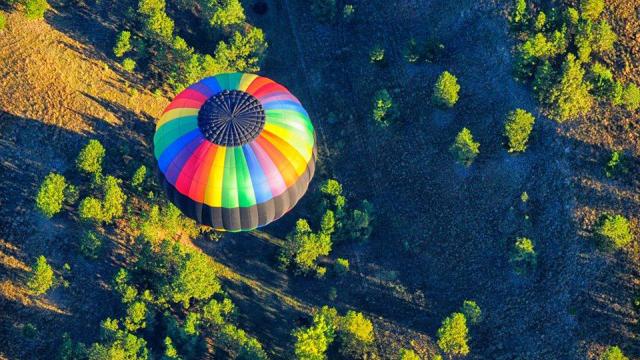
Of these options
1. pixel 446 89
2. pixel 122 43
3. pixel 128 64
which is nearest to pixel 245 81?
pixel 128 64

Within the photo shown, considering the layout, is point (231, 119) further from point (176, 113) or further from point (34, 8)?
point (34, 8)

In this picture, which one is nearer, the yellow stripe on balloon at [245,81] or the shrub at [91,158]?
the yellow stripe on balloon at [245,81]

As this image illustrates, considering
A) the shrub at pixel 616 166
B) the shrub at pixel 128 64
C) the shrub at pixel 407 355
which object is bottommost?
the shrub at pixel 407 355

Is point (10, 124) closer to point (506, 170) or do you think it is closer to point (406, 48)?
point (406, 48)

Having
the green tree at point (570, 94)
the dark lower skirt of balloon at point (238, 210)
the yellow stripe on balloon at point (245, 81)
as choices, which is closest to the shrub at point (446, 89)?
the green tree at point (570, 94)

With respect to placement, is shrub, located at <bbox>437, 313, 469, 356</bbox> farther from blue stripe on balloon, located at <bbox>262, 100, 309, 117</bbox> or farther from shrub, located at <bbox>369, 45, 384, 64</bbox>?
shrub, located at <bbox>369, 45, 384, 64</bbox>

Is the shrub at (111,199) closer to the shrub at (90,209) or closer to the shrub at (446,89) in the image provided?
the shrub at (90,209)
